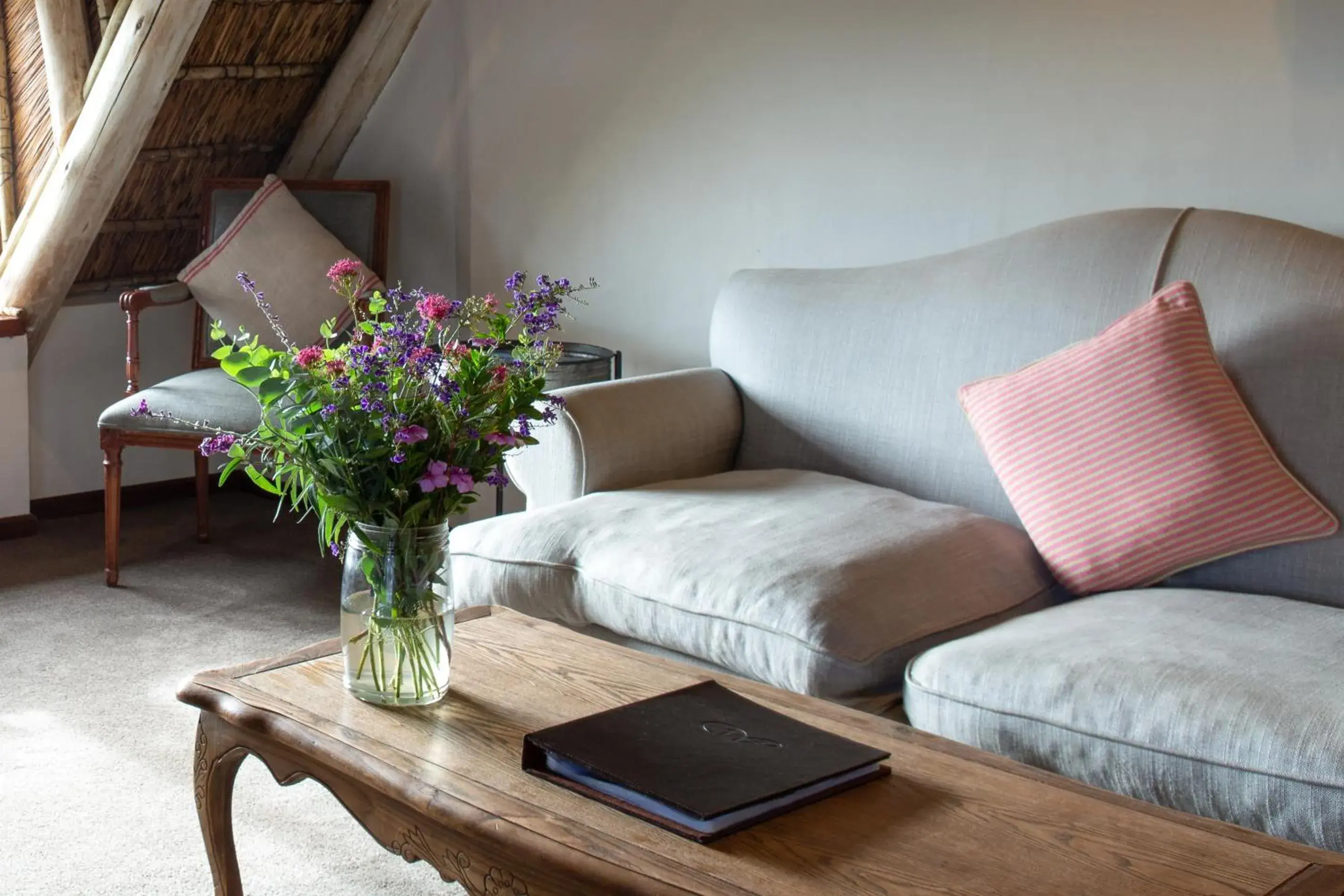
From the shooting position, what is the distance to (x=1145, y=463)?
210 cm

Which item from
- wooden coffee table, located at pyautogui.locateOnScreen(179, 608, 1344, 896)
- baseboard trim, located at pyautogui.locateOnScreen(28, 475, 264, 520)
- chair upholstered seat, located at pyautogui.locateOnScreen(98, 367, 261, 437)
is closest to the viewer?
wooden coffee table, located at pyautogui.locateOnScreen(179, 608, 1344, 896)

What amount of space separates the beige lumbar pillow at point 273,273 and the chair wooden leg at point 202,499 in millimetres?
365

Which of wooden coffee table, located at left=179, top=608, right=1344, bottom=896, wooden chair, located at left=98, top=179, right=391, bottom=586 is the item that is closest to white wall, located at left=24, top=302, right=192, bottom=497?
wooden chair, located at left=98, top=179, right=391, bottom=586

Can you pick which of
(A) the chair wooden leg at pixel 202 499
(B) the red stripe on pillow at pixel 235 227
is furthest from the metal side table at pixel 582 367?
(B) the red stripe on pillow at pixel 235 227

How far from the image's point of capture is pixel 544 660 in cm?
171

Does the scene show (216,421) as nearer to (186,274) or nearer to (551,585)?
(186,274)

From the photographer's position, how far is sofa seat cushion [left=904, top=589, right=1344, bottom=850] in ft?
5.08

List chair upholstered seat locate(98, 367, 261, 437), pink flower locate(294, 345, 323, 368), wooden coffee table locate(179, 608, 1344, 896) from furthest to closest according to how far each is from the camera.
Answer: chair upholstered seat locate(98, 367, 261, 437) → pink flower locate(294, 345, 323, 368) → wooden coffee table locate(179, 608, 1344, 896)

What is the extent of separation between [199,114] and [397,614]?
2.78m

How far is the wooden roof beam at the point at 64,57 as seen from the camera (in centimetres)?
351

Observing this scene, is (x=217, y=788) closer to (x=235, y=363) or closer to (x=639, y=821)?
(x=235, y=363)

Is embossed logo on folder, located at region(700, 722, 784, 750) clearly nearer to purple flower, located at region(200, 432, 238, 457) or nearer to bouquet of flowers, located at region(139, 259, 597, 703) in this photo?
bouquet of flowers, located at region(139, 259, 597, 703)

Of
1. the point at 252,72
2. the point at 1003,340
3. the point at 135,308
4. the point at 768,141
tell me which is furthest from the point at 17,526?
the point at 1003,340

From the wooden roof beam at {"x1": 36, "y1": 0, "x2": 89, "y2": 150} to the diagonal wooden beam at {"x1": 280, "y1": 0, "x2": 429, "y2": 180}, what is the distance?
0.67 metres
